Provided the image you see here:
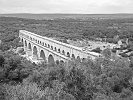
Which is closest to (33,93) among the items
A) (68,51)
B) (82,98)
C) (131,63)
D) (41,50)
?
(82,98)

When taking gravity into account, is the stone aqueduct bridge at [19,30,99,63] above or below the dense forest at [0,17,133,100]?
below

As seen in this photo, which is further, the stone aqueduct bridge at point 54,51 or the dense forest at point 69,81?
the stone aqueduct bridge at point 54,51

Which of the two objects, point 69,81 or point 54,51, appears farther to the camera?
point 54,51

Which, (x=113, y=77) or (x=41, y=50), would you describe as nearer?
(x=113, y=77)

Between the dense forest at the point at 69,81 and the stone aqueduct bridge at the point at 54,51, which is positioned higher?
the dense forest at the point at 69,81

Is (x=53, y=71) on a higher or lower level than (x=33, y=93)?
lower

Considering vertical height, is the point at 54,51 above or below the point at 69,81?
below

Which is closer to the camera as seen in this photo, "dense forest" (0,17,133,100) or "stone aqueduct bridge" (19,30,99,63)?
"dense forest" (0,17,133,100)

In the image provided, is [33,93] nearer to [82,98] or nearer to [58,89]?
[58,89]

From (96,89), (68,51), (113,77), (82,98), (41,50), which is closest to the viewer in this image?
(82,98)

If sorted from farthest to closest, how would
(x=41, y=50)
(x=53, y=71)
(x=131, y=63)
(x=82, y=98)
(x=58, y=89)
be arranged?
1. (x=41, y=50)
2. (x=131, y=63)
3. (x=53, y=71)
4. (x=82, y=98)
5. (x=58, y=89)

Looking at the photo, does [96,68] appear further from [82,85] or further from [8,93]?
[8,93]
